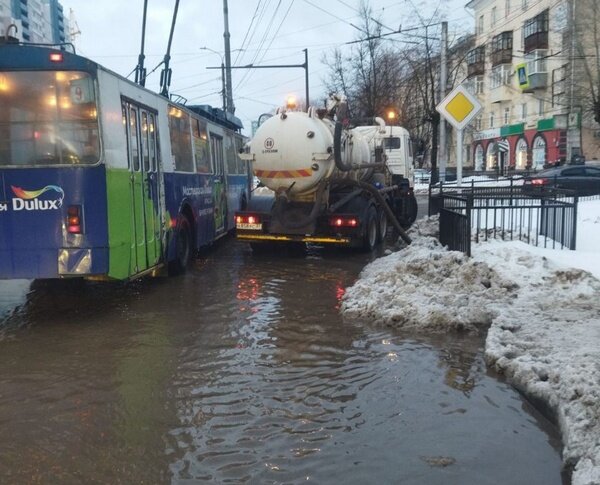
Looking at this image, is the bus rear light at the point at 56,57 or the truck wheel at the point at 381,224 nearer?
the bus rear light at the point at 56,57

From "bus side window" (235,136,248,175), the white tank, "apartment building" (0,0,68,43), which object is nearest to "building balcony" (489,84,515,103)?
"bus side window" (235,136,248,175)

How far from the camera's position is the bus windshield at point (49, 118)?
6848 mm

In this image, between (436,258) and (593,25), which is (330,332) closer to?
(436,258)

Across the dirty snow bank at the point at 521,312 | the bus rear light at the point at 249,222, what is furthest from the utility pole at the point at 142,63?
the dirty snow bank at the point at 521,312

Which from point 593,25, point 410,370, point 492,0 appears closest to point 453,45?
point 593,25

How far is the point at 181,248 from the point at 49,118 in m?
3.97

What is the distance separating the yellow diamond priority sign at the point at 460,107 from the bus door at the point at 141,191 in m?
7.04

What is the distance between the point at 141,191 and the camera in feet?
26.9

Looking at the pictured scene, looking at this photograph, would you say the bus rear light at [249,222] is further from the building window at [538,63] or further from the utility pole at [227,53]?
the building window at [538,63]

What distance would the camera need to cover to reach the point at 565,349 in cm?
526

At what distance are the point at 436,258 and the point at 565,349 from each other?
3.55 metres

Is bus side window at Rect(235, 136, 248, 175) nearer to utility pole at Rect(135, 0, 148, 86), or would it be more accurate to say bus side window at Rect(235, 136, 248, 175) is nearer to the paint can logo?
utility pole at Rect(135, 0, 148, 86)

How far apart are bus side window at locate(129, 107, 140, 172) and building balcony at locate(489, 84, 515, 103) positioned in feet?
163

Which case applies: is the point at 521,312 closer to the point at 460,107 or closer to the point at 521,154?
the point at 460,107
